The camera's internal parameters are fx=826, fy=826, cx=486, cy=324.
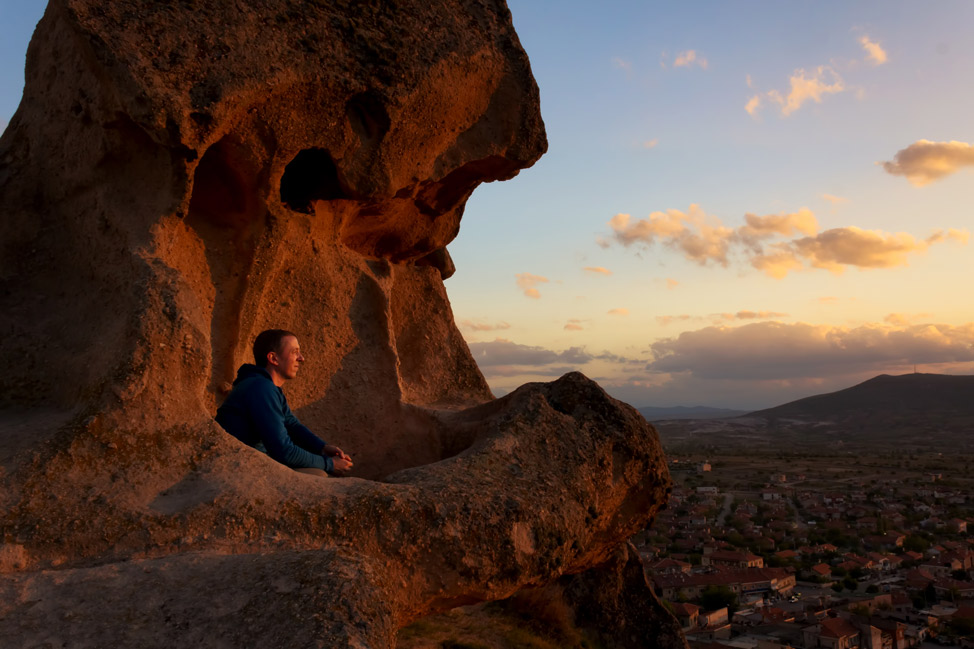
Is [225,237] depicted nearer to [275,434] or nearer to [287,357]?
[287,357]

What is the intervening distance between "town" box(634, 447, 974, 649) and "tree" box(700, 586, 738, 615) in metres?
0.03

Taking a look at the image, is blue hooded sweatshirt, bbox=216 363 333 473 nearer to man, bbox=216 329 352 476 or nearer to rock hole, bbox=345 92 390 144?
man, bbox=216 329 352 476

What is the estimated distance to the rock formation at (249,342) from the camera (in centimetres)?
339

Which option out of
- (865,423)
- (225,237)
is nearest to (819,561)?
(225,237)

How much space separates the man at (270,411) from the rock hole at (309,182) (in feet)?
5.03

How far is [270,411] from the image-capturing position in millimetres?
4562

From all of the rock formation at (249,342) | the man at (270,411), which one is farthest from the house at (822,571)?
the man at (270,411)

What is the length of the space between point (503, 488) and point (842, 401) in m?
126

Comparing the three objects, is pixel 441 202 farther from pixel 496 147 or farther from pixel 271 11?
pixel 271 11

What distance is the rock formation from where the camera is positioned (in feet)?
11.1

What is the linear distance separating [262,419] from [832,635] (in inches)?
705

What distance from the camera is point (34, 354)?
4.71 m

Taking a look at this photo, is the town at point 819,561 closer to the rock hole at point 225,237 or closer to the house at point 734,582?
the house at point 734,582

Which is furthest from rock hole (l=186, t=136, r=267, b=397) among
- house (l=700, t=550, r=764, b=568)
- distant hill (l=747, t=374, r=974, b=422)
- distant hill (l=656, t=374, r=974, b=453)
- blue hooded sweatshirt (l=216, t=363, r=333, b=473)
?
distant hill (l=747, t=374, r=974, b=422)
